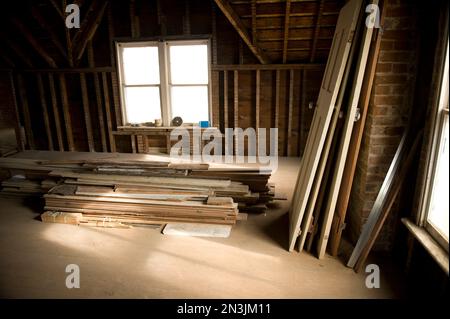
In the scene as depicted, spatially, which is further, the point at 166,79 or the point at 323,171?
the point at 166,79

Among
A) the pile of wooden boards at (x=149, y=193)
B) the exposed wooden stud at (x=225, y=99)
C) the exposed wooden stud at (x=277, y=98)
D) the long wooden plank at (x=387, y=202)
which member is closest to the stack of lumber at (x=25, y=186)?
the pile of wooden boards at (x=149, y=193)

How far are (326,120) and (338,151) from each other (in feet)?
1.01

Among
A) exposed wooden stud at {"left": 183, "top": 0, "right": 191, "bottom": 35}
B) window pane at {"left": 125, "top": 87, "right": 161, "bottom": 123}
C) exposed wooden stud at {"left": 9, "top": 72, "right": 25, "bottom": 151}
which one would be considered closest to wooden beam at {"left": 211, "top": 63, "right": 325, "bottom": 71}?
exposed wooden stud at {"left": 183, "top": 0, "right": 191, "bottom": 35}

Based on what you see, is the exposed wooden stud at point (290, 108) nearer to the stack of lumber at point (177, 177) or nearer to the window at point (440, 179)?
the stack of lumber at point (177, 177)

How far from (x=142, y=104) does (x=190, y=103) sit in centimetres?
105

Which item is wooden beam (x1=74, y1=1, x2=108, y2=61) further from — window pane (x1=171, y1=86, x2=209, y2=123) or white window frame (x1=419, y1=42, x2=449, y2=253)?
white window frame (x1=419, y1=42, x2=449, y2=253)

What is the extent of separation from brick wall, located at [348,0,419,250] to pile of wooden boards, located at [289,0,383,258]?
0.50 ft

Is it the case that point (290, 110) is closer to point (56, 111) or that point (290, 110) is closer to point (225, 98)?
point (225, 98)

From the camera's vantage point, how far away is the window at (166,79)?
20.8 feet

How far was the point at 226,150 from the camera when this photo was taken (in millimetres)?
6695

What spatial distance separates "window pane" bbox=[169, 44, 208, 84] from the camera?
6.31m

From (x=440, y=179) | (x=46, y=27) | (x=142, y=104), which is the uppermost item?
(x=46, y=27)

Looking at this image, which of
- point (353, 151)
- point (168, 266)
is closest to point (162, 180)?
point (168, 266)

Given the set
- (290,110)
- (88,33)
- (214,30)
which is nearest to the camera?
(214,30)
